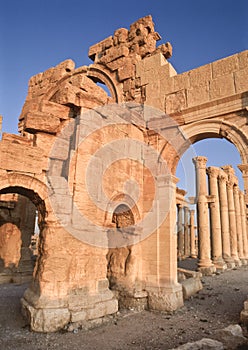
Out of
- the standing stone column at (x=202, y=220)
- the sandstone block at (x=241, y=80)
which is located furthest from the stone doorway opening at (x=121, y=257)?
the standing stone column at (x=202, y=220)

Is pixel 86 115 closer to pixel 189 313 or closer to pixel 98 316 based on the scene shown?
pixel 98 316

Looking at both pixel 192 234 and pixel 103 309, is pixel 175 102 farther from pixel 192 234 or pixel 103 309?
pixel 192 234

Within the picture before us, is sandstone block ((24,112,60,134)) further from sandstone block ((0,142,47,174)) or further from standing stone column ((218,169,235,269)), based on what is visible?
standing stone column ((218,169,235,269))

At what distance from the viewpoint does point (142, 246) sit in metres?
6.89

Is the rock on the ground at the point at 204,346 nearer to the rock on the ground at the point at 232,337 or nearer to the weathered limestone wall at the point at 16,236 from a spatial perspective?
the rock on the ground at the point at 232,337

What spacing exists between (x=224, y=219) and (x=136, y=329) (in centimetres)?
1276

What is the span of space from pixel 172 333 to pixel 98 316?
58.6 inches

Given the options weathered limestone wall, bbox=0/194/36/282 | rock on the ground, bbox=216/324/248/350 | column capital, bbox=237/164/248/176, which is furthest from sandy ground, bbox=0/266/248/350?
column capital, bbox=237/164/248/176

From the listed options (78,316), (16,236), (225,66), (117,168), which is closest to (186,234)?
(16,236)

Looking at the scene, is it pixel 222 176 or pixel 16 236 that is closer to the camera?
pixel 16 236

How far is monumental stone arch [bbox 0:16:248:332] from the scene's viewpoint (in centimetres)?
507

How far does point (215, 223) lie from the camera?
1530 centimetres

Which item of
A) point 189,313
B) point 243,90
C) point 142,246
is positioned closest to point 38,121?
point 142,246

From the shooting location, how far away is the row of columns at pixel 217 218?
548 inches
